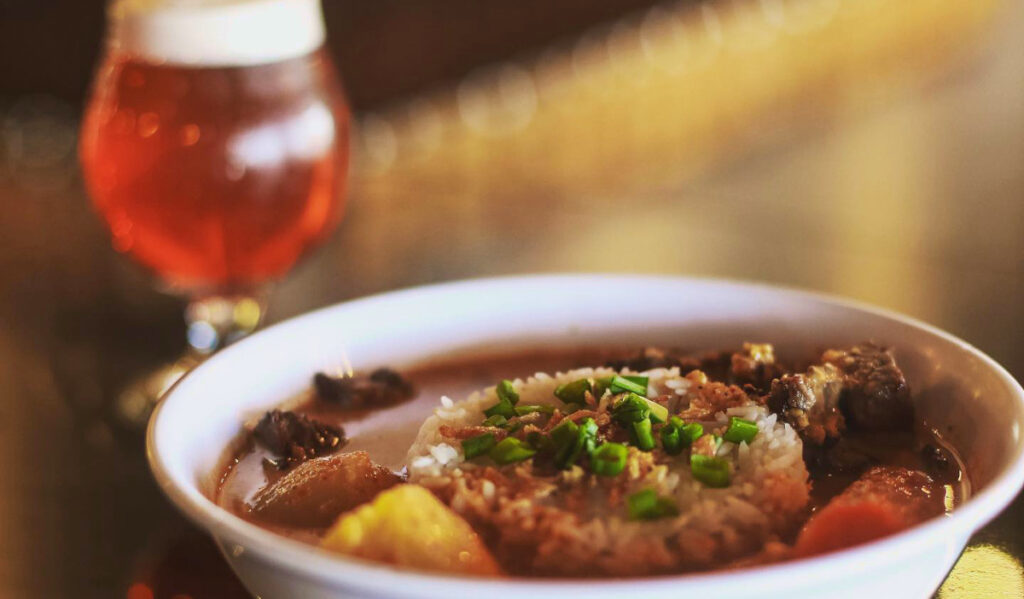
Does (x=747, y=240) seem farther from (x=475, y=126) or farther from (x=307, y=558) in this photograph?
(x=475, y=126)

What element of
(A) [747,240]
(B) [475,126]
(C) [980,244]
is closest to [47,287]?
(A) [747,240]

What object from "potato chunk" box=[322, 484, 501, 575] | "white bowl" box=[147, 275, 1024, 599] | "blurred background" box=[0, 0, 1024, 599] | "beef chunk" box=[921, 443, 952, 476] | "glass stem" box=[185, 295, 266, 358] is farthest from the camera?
"glass stem" box=[185, 295, 266, 358]

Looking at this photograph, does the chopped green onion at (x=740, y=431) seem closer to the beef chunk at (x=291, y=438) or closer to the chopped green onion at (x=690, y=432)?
the chopped green onion at (x=690, y=432)

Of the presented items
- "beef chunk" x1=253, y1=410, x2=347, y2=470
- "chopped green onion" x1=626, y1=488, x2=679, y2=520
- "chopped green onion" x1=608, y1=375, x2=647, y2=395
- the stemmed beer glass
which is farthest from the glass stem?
"chopped green onion" x1=626, y1=488, x2=679, y2=520

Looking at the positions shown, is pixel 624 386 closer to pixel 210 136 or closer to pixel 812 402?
pixel 812 402

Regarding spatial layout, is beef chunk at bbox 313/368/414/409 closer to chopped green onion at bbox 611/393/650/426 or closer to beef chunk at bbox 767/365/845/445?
chopped green onion at bbox 611/393/650/426

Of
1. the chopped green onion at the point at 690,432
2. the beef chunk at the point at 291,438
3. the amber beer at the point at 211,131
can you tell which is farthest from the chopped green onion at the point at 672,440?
the amber beer at the point at 211,131
